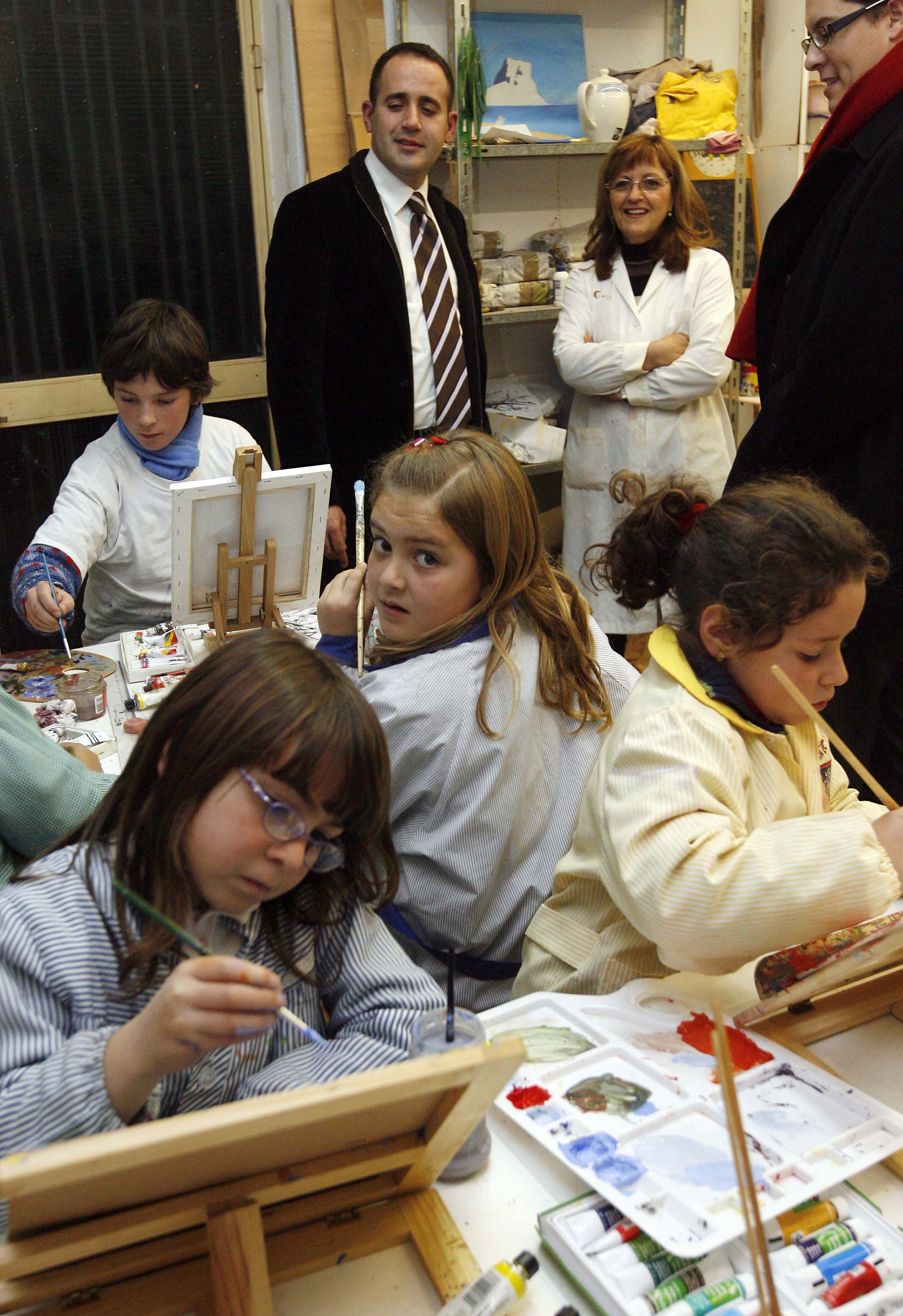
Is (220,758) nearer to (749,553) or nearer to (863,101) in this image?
(749,553)

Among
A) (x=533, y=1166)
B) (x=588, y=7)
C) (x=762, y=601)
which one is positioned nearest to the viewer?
(x=533, y=1166)

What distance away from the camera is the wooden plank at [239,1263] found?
78 centimetres

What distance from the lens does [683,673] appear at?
4.18 feet

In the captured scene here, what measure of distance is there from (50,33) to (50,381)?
100 cm

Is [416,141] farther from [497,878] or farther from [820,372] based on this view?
[497,878]

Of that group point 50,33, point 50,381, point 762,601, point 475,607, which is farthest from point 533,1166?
point 50,33

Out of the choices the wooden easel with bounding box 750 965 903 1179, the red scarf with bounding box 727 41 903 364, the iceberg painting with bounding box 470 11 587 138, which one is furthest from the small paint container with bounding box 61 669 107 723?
the iceberg painting with bounding box 470 11 587 138

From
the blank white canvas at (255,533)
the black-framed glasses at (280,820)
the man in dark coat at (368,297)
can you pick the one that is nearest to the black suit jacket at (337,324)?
the man in dark coat at (368,297)

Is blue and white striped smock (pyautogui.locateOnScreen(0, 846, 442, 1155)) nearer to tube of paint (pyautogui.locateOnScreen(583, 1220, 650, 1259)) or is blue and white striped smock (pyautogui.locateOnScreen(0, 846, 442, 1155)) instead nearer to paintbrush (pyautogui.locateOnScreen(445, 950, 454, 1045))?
paintbrush (pyautogui.locateOnScreen(445, 950, 454, 1045))

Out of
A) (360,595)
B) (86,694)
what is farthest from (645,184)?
(86,694)

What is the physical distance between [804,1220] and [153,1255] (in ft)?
1.67

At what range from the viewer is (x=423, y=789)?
57.9 inches

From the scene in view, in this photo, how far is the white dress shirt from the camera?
302cm

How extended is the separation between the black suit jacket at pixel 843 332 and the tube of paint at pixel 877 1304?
1.43 meters
